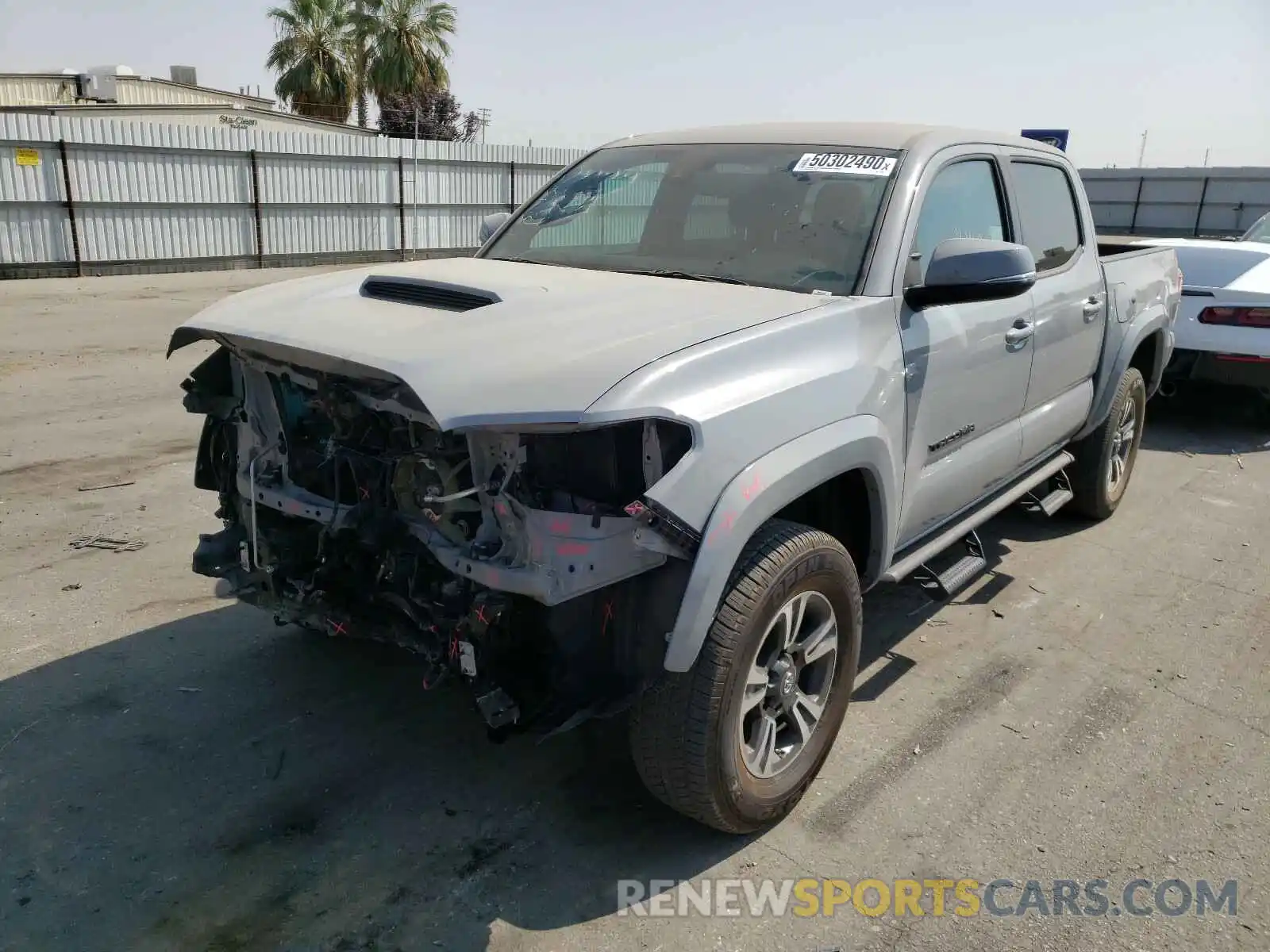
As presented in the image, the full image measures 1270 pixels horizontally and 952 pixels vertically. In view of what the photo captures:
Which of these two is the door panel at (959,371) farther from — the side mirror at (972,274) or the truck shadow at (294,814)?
the truck shadow at (294,814)

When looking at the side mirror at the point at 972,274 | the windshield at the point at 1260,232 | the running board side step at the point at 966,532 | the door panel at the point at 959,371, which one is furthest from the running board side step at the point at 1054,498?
the windshield at the point at 1260,232

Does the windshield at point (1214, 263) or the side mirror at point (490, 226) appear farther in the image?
the windshield at point (1214, 263)

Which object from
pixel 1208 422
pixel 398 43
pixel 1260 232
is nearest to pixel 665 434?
pixel 1208 422

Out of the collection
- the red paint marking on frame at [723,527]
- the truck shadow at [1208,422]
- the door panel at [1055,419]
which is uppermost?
the red paint marking on frame at [723,527]

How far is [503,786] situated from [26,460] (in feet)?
15.7

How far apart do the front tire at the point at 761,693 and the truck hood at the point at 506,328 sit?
661 mm

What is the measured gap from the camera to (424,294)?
318 centimetres

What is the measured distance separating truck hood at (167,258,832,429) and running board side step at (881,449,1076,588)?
103 centimetres

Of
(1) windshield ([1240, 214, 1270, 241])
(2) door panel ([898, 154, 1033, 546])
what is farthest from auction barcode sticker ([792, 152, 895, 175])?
(1) windshield ([1240, 214, 1270, 241])

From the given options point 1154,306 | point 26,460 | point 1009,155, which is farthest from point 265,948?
point 1154,306

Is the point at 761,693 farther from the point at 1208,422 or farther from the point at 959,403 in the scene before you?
the point at 1208,422

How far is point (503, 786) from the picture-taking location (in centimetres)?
318

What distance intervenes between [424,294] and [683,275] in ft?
3.00

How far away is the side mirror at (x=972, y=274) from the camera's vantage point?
10.5ft
